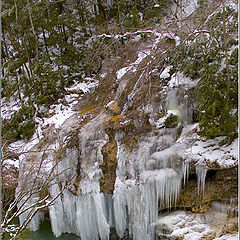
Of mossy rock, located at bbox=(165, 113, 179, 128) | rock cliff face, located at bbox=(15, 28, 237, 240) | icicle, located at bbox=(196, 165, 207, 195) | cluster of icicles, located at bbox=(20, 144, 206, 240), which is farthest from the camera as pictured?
mossy rock, located at bbox=(165, 113, 179, 128)

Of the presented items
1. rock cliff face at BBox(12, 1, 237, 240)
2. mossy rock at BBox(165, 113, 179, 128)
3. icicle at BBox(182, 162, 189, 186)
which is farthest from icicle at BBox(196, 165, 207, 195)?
mossy rock at BBox(165, 113, 179, 128)

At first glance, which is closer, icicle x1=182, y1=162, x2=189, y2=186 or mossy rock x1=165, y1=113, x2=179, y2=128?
icicle x1=182, y1=162, x2=189, y2=186

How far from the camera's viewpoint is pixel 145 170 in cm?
565

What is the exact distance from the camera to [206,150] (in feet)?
17.5

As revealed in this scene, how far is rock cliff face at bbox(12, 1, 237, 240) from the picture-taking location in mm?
5258

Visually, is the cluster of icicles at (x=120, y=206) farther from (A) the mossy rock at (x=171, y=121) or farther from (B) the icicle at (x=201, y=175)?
(A) the mossy rock at (x=171, y=121)

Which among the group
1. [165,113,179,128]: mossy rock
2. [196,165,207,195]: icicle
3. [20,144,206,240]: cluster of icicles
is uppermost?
[165,113,179,128]: mossy rock

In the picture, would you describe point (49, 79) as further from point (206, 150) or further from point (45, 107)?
point (206, 150)

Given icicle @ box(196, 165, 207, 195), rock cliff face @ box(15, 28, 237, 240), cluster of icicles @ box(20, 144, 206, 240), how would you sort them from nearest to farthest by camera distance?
icicle @ box(196, 165, 207, 195) < rock cliff face @ box(15, 28, 237, 240) < cluster of icicles @ box(20, 144, 206, 240)

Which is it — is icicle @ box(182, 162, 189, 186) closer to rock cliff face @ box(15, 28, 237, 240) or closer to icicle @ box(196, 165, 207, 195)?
rock cliff face @ box(15, 28, 237, 240)

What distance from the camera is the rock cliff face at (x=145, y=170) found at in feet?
17.3

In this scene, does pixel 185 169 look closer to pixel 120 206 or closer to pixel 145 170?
pixel 145 170

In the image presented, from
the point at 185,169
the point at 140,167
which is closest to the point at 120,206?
the point at 140,167

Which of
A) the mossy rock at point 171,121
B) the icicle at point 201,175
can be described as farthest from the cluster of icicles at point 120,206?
the mossy rock at point 171,121
